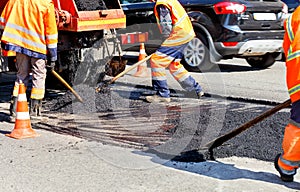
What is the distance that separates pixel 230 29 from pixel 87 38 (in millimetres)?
3311

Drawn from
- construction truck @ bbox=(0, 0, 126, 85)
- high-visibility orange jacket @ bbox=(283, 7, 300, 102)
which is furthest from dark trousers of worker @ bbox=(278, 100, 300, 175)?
construction truck @ bbox=(0, 0, 126, 85)

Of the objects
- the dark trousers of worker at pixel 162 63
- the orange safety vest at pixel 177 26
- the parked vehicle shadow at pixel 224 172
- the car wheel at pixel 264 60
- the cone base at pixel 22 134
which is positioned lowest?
the car wheel at pixel 264 60

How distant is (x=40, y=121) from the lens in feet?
23.6

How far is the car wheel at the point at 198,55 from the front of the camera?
11.0m

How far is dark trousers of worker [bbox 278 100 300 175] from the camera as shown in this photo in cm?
473

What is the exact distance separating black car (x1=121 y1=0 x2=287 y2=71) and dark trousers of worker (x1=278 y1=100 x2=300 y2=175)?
233 inches

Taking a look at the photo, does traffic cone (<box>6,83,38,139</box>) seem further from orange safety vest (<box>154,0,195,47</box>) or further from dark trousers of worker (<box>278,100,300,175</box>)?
dark trousers of worker (<box>278,100,300,175</box>)

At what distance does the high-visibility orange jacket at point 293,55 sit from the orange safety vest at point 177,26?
340 cm

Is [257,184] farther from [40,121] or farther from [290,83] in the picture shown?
[40,121]

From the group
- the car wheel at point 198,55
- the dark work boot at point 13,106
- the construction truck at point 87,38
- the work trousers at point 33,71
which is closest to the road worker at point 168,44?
the construction truck at point 87,38

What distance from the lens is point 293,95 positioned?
15.5ft

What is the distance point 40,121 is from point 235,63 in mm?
6500

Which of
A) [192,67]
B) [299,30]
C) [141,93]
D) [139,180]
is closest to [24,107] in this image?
[139,180]

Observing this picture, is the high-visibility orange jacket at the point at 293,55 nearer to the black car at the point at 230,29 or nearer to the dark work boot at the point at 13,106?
the dark work boot at the point at 13,106
